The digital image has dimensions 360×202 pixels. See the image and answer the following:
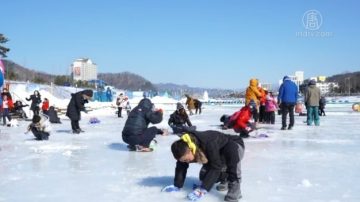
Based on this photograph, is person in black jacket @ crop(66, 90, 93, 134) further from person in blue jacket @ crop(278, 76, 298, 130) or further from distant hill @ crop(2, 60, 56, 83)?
distant hill @ crop(2, 60, 56, 83)

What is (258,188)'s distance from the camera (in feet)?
15.6

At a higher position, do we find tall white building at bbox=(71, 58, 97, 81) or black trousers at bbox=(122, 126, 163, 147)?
tall white building at bbox=(71, 58, 97, 81)

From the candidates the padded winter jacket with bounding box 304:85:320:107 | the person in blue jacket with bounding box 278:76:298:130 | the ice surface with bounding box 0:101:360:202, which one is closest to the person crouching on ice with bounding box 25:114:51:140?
the ice surface with bounding box 0:101:360:202

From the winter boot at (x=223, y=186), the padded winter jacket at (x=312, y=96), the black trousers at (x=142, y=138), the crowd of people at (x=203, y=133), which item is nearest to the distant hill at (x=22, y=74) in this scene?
the crowd of people at (x=203, y=133)

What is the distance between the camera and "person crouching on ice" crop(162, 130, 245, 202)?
411 centimetres

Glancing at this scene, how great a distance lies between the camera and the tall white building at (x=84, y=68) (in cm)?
12032

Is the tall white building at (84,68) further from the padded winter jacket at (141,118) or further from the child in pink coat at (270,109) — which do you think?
the padded winter jacket at (141,118)

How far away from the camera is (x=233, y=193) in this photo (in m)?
4.26

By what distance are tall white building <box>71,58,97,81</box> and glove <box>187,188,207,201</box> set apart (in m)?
116

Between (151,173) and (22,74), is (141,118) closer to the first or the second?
(151,173)

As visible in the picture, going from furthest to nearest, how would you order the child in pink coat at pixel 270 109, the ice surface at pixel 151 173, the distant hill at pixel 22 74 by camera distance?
the distant hill at pixel 22 74 < the child in pink coat at pixel 270 109 < the ice surface at pixel 151 173

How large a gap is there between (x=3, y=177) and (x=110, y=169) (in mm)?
1389

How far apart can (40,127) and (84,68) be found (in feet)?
388

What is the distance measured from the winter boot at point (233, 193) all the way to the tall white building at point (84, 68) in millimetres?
115890
